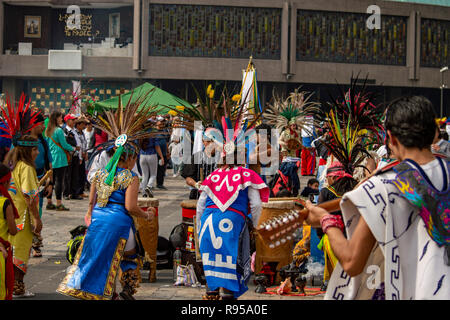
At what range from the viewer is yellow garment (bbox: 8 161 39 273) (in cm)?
746

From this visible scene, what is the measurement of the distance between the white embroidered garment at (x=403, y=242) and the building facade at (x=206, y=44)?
39.8 meters

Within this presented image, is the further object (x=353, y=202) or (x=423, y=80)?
(x=423, y=80)

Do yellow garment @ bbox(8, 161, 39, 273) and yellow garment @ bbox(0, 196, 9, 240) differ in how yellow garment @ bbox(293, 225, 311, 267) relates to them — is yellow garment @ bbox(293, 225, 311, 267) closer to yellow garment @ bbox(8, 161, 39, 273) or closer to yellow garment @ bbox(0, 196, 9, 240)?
yellow garment @ bbox(8, 161, 39, 273)

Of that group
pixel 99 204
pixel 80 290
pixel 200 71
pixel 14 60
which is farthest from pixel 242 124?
pixel 14 60

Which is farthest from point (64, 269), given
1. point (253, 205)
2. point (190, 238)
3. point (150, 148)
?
point (150, 148)

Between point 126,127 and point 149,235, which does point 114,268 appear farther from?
point 149,235

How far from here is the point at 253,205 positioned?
21.4 ft

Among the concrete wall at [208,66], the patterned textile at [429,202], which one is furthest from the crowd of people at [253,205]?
the concrete wall at [208,66]

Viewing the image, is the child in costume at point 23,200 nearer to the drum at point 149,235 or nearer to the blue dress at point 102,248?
the blue dress at point 102,248

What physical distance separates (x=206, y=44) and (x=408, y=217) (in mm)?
40749

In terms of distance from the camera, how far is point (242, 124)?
7.35 metres

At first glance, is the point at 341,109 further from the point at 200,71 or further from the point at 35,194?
the point at 200,71

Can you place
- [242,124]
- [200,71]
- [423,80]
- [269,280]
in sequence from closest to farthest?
[242,124] < [269,280] < [200,71] < [423,80]
